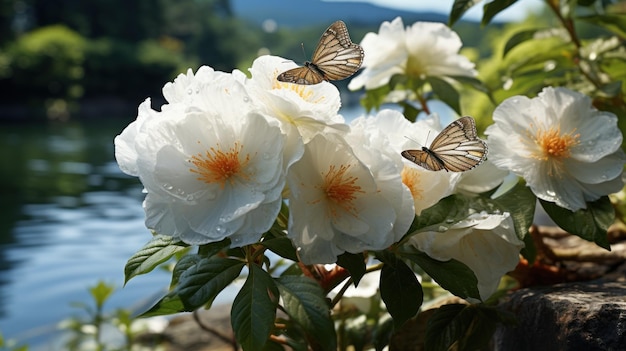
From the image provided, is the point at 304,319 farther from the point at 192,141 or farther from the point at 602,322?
the point at 602,322

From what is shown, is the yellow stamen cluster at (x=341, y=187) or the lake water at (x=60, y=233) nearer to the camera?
the yellow stamen cluster at (x=341, y=187)

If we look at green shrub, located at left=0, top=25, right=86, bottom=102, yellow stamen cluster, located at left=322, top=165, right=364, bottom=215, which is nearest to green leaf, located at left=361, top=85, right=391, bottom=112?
yellow stamen cluster, located at left=322, top=165, right=364, bottom=215

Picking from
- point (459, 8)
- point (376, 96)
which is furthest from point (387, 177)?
point (376, 96)

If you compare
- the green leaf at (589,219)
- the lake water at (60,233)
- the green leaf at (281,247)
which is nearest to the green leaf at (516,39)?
the lake water at (60,233)

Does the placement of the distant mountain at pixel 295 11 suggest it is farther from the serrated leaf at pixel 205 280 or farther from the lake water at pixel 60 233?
the serrated leaf at pixel 205 280

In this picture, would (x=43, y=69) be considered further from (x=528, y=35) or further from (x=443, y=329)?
(x=443, y=329)

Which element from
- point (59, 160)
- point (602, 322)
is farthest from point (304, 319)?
point (59, 160)
